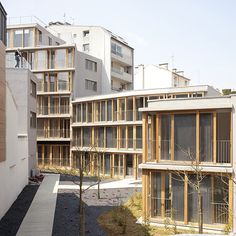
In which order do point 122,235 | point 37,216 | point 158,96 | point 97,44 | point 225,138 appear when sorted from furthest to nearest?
1. point 97,44
2. point 158,96
3. point 37,216
4. point 225,138
5. point 122,235

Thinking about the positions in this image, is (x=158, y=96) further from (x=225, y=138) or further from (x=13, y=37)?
(x=13, y=37)

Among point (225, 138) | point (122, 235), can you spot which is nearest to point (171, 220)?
point (122, 235)

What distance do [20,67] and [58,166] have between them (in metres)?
17.0

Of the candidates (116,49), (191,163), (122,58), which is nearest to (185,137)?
(191,163)

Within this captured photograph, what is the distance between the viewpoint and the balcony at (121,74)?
167ft

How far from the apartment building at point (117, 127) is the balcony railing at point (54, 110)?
352cm

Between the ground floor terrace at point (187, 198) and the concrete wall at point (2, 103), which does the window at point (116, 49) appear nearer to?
the concrete wall at point (2, 103)

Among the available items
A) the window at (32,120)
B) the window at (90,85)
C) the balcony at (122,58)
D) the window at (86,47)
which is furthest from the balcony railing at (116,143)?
the window at (86,47)

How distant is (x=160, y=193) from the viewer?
55.4ft

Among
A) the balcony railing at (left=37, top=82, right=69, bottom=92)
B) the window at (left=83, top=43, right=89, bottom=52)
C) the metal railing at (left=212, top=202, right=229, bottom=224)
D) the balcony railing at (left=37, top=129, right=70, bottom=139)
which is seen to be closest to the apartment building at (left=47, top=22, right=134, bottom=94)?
the window at (left=83, top=43, right=89, bottom=52)

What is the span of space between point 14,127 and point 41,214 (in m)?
6.03

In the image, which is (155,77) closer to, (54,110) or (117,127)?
(54,110)

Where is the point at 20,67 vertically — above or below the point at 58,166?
above

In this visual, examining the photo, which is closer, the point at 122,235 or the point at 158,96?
the point at 122,235
